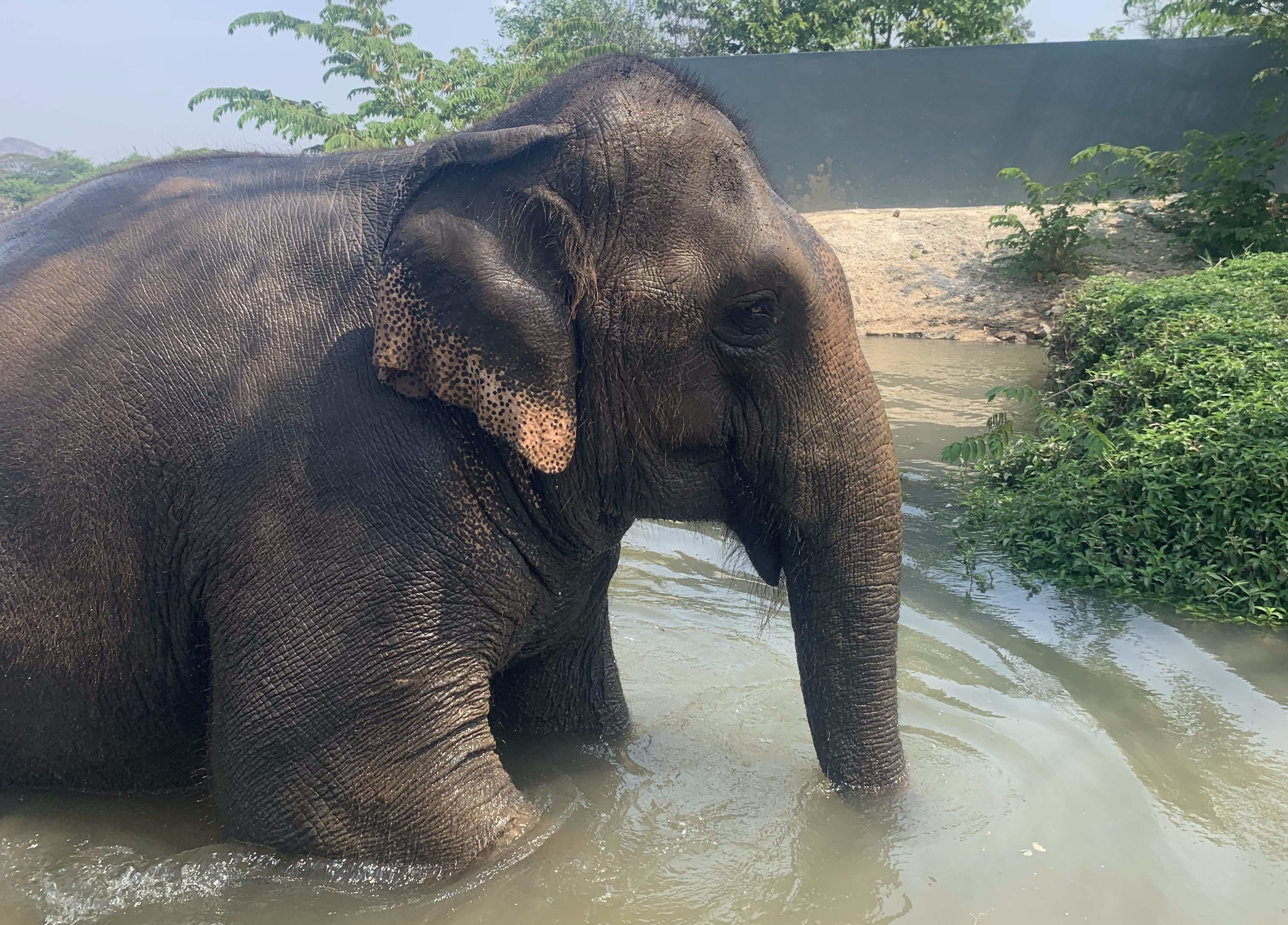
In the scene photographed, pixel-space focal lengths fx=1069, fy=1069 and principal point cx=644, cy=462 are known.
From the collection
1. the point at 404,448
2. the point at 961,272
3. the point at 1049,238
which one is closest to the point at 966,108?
the point at 961,272

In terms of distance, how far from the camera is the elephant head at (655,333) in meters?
2.71

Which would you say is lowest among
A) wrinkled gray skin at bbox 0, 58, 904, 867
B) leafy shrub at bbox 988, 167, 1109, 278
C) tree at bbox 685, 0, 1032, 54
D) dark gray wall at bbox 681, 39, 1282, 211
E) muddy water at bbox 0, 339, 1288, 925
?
muddy water at bbox 0, 339, 1288, 925

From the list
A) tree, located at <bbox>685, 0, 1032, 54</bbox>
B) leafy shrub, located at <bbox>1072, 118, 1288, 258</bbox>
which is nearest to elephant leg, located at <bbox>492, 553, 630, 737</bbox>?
leafy shrub, located at <bbox>1072, 118, 1288, 258</bbox>

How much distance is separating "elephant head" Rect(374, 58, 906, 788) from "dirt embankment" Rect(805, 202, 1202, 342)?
34.5 ft

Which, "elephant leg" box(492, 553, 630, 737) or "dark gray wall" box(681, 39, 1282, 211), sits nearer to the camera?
"elephant leg" box(492, 553, 630, 737)

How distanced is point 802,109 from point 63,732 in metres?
18.6

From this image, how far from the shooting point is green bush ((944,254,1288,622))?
4988mm

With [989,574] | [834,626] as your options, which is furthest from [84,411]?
[989,574]

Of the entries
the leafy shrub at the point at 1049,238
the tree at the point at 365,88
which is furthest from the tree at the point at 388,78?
the leafy shrub at the point at 1049,238

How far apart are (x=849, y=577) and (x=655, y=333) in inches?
33.5

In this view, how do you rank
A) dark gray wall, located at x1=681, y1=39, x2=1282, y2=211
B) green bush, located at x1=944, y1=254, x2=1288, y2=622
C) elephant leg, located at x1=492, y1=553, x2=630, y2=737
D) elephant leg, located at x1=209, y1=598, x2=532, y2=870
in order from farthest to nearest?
dark gray wall, located at x1=681, y1=39, x2=1282, y2=211, green bush, located at x1=944, y1=254, x2=1288, y2=622, elephant leg, located at x1=492, y1=553, x2=630, y2=737, elephant leg, located at x1=209, y1=598, x2=532, y2=870

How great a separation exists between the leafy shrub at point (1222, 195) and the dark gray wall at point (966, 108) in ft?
8.59

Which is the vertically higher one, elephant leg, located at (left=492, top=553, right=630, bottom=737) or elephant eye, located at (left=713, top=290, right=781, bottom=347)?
elephant eye, located at (left=713, top=290, right=781, bottom=347)

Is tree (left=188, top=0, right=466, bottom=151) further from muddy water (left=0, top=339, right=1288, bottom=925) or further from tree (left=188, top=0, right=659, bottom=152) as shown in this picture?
muddy water (left=0, top=339, right=1288, bottom=925)
